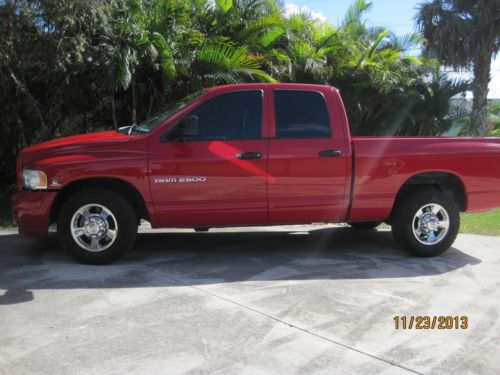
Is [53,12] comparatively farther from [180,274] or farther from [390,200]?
[390,200]

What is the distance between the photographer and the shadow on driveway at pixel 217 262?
17.2 feet

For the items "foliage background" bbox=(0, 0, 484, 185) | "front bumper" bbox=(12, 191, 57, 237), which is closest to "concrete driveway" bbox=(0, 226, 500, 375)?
"front bumper" bbox=(12, 191, 57, 237)

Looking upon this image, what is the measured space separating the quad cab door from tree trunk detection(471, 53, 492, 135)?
1305cm

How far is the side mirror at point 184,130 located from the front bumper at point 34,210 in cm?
135

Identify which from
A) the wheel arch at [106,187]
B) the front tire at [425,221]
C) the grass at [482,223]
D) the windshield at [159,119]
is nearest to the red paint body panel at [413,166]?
the front tire at [425,221]

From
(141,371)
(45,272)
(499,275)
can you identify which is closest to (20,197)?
(45,272)

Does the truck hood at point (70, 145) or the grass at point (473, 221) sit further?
the grass at point (473, 221)

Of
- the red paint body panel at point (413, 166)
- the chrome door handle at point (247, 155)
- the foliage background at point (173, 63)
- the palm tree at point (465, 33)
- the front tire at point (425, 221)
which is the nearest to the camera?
the chrome door handle at point (247, 155)

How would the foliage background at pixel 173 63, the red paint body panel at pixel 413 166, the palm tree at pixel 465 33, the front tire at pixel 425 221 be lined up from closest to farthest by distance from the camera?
the red paint body panel at pixel 413 166, the front tire at pixel 425 221, the foliage background at pixel 173 63, the palm tree at pixel 465 33

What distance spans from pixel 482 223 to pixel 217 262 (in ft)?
17.1

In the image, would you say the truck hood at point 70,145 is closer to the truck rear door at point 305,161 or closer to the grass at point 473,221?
the truck rear door at point 305,161

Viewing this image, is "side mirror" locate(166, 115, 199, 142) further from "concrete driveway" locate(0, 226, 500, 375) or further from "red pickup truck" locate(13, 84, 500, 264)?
"concrete driveway" locate(0, 226, 500, 375)

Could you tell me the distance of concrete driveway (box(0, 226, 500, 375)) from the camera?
3.58 m

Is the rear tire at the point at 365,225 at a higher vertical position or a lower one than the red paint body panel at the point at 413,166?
lower
